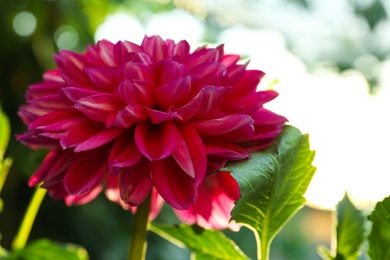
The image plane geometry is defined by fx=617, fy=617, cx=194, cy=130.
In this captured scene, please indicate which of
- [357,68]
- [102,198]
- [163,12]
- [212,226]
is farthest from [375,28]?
[212,226]

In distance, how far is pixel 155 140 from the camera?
25cm

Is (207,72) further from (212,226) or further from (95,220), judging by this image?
(95,220)

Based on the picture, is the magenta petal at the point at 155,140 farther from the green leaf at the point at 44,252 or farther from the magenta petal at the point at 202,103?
the green leaf at the point at 44,252

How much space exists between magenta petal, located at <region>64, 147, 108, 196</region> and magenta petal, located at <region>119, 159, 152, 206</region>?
1 cm

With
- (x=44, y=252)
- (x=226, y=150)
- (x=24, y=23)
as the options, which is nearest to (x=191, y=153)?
(x=226, y=150)

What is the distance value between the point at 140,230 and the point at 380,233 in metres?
0.10

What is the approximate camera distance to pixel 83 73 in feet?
0.92

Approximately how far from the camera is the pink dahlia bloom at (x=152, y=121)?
0.24 metres

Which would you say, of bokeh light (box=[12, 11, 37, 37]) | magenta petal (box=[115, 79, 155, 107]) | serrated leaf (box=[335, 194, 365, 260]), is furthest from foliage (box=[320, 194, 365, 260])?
bokeh light (box=[12, 11, 37, 37])

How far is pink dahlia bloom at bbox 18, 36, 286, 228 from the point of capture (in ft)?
0.80

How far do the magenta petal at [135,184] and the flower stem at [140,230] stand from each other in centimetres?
2

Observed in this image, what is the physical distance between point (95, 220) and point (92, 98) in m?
0.70

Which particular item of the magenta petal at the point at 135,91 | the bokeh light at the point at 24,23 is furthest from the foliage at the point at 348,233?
the bokeh light at the point at 24,23

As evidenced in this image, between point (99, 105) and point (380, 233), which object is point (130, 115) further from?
point (380, 233)
